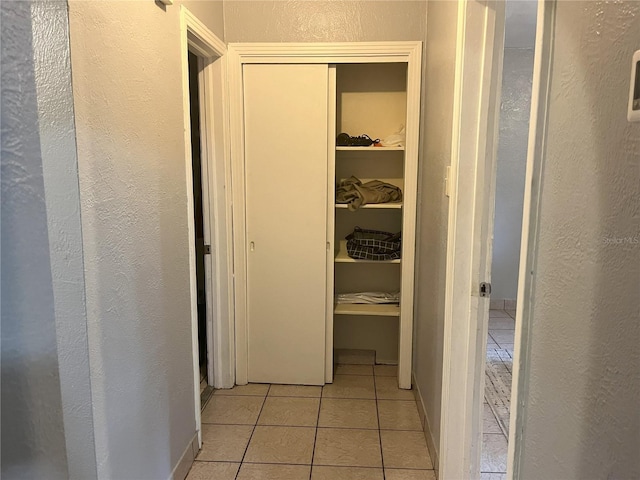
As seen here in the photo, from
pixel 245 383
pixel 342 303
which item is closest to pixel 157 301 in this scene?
pixel 245 383

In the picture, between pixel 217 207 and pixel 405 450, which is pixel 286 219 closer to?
pixel 217 207

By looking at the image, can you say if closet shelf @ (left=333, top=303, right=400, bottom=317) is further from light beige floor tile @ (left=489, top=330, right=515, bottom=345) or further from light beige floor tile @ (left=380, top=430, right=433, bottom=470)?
light beige floor tile @ (left=489, top=330, right=515, bottom=345)

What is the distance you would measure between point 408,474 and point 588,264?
1744mm

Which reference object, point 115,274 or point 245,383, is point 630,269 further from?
point 245,383

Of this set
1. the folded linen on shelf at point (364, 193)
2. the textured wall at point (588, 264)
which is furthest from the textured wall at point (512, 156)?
the textured wall at point (588, 264)

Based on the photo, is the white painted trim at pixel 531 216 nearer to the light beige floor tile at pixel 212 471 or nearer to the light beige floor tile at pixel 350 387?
the light beige floor tile at pixel 212 471

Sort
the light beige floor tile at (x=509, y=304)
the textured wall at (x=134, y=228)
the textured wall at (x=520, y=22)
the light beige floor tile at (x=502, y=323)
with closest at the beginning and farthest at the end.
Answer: the textured wall at (x=134, y=228) → the textured wall at (x=520, y=22) → the light beige floor tile at (x=502, y=323) → the light beige floor tile at (x=509, y=304)

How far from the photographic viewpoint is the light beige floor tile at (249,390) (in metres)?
2.94

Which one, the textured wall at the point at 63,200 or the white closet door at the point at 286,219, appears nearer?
the textured wall at the point at 63,200

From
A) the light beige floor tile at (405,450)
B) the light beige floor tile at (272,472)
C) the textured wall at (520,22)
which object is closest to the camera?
the light beige floor tile at (272,472)

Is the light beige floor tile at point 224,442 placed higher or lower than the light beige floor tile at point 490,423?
lower

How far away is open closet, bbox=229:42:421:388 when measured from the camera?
280 centimetres

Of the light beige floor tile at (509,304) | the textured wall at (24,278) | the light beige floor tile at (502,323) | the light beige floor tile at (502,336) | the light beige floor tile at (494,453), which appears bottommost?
the light beige floor tile at (494,453)

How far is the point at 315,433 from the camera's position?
2.51m
